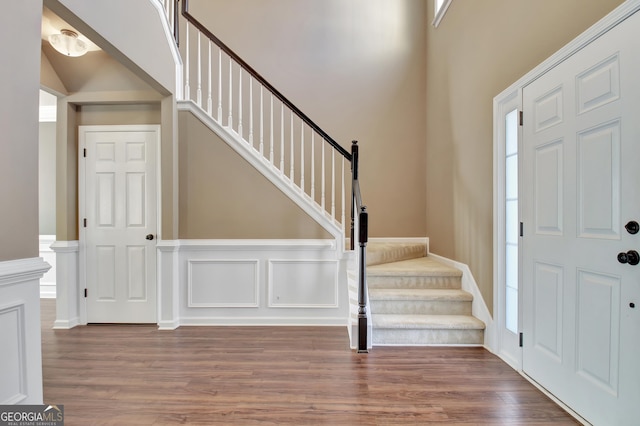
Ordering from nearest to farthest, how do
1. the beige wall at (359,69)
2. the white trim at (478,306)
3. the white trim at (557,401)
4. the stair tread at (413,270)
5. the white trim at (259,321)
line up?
1. the white trim at (557,401)
2. the white trim at (478,306)
3. the stair tread at (413,270)
4. the white trim at (259,321)
5. the beige wall at (359,69)

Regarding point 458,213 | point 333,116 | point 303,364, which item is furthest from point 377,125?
point 303,364

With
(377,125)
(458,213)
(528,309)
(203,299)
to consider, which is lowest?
(203,299)

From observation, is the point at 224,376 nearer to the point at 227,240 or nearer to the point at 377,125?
the point at 227,240

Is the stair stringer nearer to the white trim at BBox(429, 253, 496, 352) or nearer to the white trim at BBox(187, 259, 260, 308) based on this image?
the white trim at BBox(187, 259, 260, 308)

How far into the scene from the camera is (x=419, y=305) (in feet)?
9.91

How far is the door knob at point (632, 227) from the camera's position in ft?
4.83

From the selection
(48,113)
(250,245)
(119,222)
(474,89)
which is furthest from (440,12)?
(48,113)

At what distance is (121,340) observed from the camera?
2990mm

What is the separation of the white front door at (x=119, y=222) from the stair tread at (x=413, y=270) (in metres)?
2.42

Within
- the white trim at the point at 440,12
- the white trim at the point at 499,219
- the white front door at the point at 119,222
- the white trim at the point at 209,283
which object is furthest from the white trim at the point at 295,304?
the white trim at the point at 440,12

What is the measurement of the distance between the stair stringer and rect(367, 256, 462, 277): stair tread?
452mm

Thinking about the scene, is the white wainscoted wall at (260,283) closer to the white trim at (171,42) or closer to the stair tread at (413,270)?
the stair tread at (413,270)

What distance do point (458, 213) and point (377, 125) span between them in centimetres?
185

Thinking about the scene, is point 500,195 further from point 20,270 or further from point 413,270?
point 20,270
